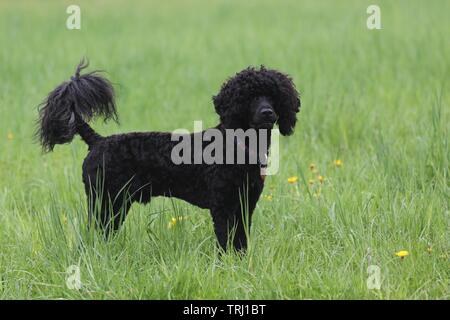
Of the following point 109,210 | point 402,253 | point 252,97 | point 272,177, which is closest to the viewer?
point 402,253

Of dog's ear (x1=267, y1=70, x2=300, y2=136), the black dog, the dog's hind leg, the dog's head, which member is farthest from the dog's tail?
dog's ear (x1=267, y1=70, x2=300, y2=136)

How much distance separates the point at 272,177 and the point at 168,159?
1.52m

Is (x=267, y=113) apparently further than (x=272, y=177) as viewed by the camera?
No

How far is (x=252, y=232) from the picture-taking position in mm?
3748

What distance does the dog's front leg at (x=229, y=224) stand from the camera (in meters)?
3.50

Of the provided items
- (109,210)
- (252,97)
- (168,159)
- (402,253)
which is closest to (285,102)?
(252,97)

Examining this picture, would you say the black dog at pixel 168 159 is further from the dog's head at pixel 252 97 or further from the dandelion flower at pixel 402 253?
the dandelion flower at pixel 402 253

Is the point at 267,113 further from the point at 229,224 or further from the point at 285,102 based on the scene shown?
the point at 229,224

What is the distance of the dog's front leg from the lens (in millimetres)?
3500

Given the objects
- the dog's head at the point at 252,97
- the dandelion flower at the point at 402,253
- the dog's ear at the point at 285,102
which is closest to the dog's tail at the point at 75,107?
the dog's head at the point at 252,97

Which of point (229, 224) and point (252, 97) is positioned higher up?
point (252, 97)

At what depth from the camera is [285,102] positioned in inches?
144

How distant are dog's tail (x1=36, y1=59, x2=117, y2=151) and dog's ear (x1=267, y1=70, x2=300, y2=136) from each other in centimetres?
95

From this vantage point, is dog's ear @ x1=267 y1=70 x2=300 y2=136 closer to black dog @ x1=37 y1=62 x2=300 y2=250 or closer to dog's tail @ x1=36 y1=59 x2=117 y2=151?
black dog @ x1=37 y1=62 x2=300 y2=250
